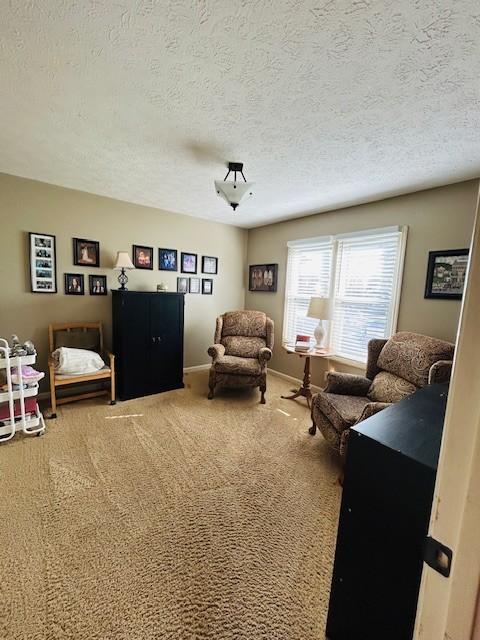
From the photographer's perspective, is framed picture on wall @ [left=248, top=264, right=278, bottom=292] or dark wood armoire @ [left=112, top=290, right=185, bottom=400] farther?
framed picture on wall @ [left=248, top=264, right=278, bottom=292]

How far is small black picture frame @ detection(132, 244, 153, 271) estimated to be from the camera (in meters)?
3.64

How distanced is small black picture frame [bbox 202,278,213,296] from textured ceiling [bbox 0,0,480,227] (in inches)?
76.6

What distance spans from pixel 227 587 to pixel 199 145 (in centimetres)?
267

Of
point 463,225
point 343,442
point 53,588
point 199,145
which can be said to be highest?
point 199,145

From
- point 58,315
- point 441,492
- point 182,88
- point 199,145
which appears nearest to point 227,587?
point 441,492

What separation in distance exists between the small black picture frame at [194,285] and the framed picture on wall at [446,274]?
2957 millimetres

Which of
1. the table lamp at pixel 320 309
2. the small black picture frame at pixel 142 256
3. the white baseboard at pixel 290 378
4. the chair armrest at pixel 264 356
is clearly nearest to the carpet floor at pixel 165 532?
the chair armrest at pixel 264 356

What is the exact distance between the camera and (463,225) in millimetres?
2467

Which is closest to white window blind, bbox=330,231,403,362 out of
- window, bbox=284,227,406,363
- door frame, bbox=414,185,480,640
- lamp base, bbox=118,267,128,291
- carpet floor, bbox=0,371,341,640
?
window, bbox=284,227,406,363

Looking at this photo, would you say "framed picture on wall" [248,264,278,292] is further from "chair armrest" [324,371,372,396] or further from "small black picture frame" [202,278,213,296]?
"chair armrest" [324,371,372,396]

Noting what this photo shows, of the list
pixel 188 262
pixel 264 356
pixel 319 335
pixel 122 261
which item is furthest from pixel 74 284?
pixel 319 335

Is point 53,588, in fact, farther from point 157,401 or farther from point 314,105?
point 314,105

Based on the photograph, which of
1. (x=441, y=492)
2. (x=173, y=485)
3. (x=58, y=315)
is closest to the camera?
(x=441, y=492)

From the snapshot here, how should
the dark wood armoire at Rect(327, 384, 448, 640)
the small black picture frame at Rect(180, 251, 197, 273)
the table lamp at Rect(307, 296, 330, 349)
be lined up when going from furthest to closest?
the small black picture frame at Rect(180, 251, 197, 273), the table lamp at Rect(307, 296, 330, 349), the dark wood armoire at Rect(327, 384, 448, 640)
